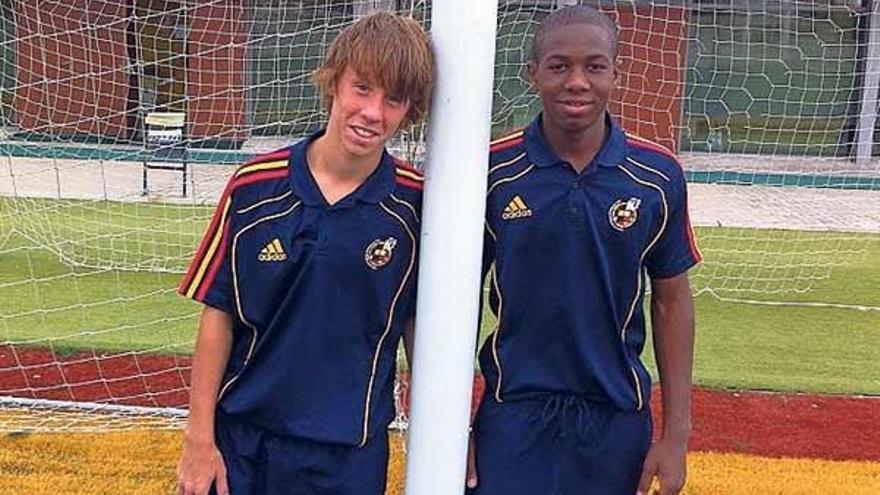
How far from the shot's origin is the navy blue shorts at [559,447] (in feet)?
6.66

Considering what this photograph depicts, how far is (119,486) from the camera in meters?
3.70

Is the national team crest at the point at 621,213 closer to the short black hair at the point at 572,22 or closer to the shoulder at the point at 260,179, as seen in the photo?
the short black hair at the point at 572,22

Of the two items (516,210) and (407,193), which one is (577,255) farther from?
(407,193)

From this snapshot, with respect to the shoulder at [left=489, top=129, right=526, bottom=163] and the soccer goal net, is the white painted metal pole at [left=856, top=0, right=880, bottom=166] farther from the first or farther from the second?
the shoulder at [left=489, top=129, right=526, bottom=163]

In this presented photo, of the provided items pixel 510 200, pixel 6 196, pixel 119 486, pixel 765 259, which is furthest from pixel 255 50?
pixel 510 200

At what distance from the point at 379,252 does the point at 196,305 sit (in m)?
5.31

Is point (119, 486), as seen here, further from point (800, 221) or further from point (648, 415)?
point (800, 221)

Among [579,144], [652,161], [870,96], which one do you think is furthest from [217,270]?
[870,96]

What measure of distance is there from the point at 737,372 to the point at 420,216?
417cm

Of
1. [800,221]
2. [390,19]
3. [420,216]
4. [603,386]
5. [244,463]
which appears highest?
[390,19]

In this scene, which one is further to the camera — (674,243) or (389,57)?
(674,243)

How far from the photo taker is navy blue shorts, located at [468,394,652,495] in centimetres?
203

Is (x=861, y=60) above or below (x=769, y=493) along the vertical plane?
above

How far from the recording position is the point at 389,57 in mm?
1822
